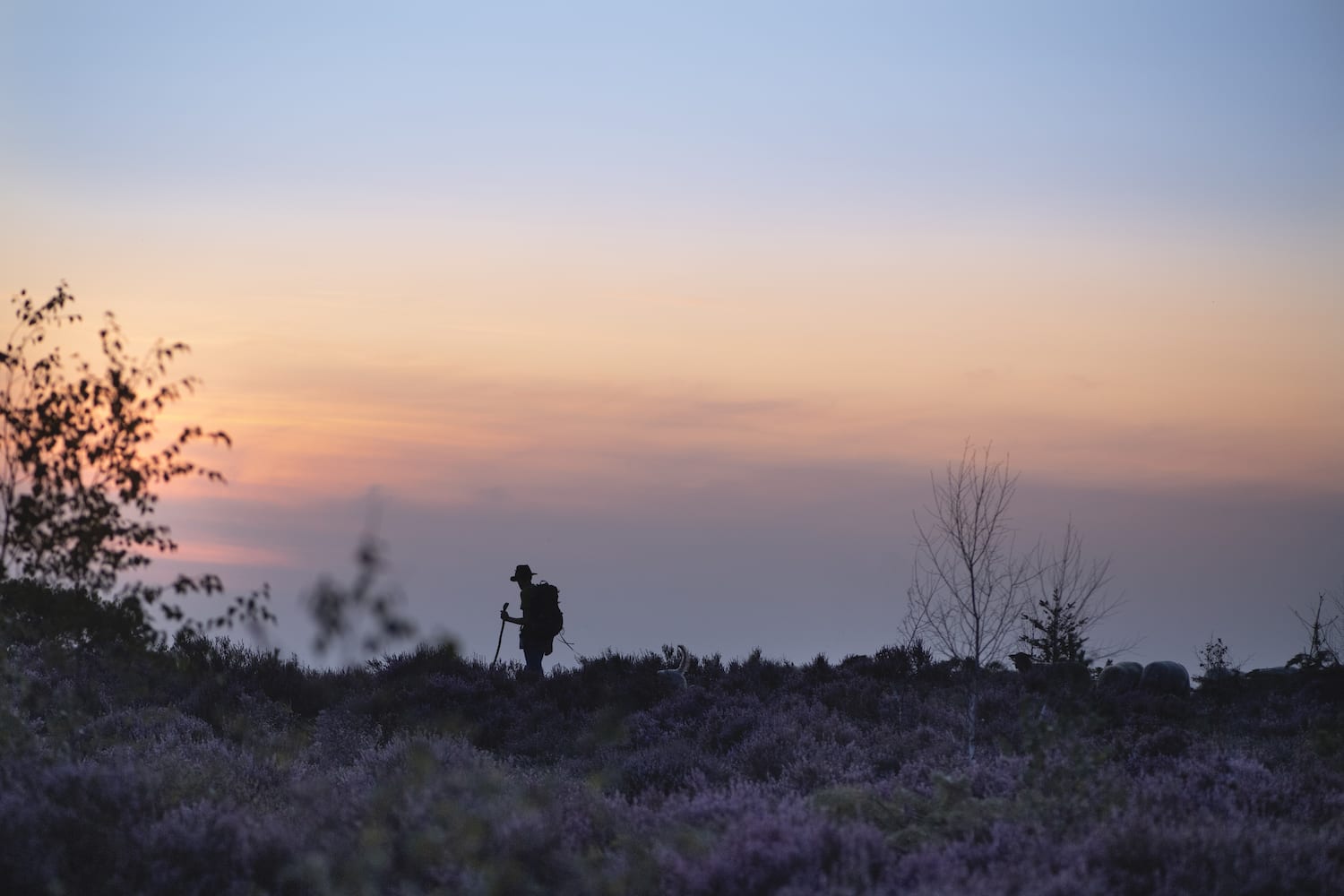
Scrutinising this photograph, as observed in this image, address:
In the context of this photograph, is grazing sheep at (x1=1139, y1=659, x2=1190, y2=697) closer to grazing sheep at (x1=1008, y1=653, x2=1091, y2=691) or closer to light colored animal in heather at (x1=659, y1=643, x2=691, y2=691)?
grazing sheep at (x1=1008, y1=653, x2=1091, y2=691)

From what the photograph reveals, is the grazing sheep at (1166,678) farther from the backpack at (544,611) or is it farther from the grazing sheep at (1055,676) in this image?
the backpack at (544,611)

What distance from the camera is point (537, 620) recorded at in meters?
22.4

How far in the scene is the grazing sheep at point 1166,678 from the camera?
20.6 metres

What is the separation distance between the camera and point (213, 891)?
834cm

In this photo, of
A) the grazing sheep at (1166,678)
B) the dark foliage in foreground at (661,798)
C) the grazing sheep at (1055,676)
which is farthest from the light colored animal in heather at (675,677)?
the grazing sheep at (1166,678)

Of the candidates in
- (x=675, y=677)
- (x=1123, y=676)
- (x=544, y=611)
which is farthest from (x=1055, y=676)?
(x=544, y=611)

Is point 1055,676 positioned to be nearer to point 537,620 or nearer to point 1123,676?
point 1123,676

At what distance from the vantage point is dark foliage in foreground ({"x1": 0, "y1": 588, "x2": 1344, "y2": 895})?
25.9 ft

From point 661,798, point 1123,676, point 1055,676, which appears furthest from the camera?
point 1123,676

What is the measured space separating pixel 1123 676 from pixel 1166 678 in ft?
2.40

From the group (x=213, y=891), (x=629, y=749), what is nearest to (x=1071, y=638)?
(x=629, y=749)

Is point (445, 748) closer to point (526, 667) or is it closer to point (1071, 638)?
point (526, 667)

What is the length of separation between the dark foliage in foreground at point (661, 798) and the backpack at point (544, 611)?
4.47 meters

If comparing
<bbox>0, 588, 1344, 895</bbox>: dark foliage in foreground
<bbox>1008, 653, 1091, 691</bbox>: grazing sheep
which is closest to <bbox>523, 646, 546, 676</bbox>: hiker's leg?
<bbox>0, 588, 1344, 895</bbox>: dark foliage in foreground
